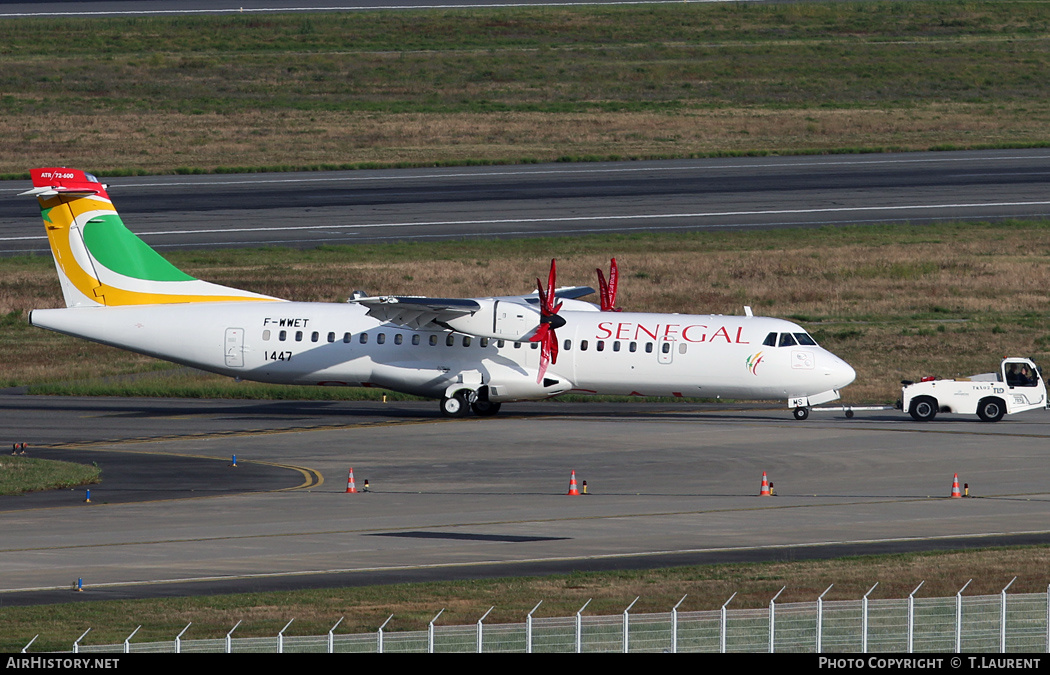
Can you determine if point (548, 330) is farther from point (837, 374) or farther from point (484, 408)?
point (837, 374)

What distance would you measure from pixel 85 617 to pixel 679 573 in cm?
920

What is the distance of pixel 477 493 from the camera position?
105 feet

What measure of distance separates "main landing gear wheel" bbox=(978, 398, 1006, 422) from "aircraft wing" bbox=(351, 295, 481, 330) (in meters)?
14.5

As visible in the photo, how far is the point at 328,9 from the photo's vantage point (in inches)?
4852

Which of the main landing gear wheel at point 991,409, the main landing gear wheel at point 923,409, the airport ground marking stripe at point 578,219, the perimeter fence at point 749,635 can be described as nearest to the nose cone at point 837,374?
the main landing gear wheel at point 923,409

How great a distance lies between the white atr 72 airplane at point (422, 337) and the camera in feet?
135

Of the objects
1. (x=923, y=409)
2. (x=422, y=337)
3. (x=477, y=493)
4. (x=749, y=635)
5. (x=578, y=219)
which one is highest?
(x=578, y=219)

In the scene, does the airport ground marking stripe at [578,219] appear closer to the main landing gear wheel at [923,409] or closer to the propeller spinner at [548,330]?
the propeller spinner at [548,330]

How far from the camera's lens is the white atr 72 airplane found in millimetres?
41281

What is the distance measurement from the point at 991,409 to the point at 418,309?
16369mm

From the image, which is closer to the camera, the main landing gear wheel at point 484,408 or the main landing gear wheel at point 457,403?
the main landing gear wheel at point 457,403

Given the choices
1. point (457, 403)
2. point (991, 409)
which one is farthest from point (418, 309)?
point (991, 409)

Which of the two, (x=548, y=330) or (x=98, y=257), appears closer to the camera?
(x=548, y=330)

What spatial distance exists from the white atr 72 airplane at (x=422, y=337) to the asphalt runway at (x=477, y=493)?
1194mm
